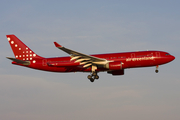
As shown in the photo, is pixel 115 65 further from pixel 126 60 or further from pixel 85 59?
pixel 85 59

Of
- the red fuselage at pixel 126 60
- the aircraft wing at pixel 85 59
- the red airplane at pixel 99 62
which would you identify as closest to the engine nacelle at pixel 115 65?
the red airplane at pixel 99 62

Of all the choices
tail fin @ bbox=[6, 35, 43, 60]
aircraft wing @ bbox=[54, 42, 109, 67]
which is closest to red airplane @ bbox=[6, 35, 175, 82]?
aircraft wing @ bbox=[54, 42, 109, 67]

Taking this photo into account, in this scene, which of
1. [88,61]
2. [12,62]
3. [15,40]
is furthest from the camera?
[15,40]

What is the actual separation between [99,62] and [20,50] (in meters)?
15.7

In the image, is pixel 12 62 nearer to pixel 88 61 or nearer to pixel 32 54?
pixel 32 54

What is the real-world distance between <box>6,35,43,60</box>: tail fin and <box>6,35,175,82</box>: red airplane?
2.31 metres

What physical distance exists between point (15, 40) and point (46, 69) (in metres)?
8.98

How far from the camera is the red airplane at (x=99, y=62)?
4453cm

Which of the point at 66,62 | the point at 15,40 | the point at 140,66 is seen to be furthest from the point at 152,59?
the point at 15,40

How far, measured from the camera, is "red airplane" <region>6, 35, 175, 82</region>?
146 ft

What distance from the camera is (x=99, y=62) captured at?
148ft

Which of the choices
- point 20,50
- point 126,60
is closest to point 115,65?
point 126,60

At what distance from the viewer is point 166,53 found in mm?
46469

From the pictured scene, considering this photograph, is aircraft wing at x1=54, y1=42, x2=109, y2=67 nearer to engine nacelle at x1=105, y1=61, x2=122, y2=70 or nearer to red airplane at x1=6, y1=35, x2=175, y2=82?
red airplane at x1=6, y1=35, x2=175, y2=82
